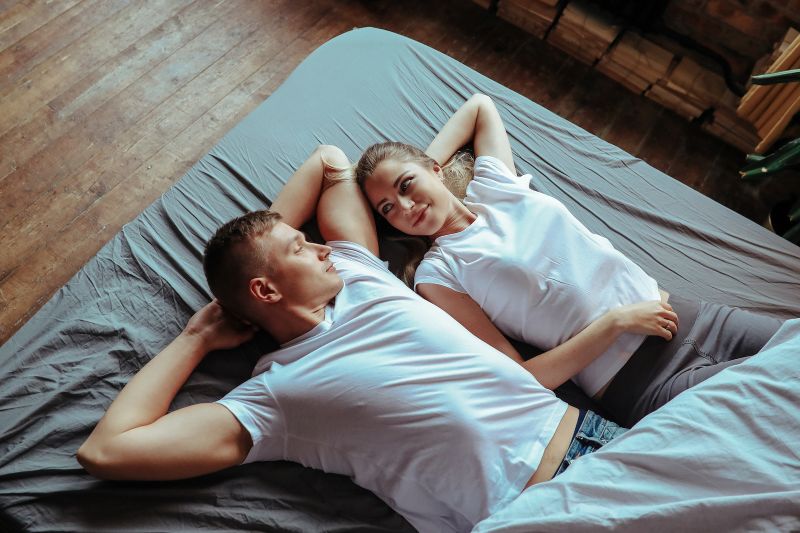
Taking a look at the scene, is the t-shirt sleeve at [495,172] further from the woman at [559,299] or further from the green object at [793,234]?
the green object at [793,234]

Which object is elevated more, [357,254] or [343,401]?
[357,254]

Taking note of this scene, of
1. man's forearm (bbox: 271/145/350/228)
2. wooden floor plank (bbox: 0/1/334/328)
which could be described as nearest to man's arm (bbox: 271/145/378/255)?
man's forearm (bbox: 271/145/350/228)

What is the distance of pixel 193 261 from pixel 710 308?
1.20m

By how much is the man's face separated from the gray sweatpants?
645 millimetres

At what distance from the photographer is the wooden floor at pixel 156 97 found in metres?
1.85

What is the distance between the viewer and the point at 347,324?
1141mm

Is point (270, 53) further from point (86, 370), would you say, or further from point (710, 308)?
point (710, 308)

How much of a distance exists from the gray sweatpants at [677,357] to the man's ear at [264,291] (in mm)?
734

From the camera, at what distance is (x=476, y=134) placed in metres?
1.57

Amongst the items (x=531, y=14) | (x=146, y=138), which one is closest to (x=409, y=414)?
(x=146, y=138)

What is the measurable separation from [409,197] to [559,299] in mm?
406

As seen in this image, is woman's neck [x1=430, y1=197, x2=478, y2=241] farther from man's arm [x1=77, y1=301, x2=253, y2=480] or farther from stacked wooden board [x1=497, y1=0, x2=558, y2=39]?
stacked wooden board [x1=497, y1=0, x2=558, y2=39]

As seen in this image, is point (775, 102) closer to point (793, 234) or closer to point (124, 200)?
point (793, 234)

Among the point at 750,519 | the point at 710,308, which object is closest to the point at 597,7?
the point at 710,308
